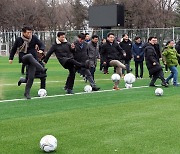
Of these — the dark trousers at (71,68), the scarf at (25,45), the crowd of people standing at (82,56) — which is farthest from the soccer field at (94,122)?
the scarf at (25,45)

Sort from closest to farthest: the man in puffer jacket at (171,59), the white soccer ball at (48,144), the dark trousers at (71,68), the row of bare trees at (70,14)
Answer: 1. the white soccer ball at (48,144)
2. the dark trousers at (71,68)
3. the man in puffer jacket at (171,59)
4. the row of bare trees at (70,14)

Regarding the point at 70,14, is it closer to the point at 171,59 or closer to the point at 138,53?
the point at 138,53

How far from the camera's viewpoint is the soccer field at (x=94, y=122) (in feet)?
20.2

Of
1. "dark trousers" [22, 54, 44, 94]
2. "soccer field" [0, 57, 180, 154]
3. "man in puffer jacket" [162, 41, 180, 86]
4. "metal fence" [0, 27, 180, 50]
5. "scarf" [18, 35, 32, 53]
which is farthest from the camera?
"metal fence" [0, 27, 180, 50]

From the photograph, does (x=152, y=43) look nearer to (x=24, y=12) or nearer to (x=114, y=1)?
(x=114, y=1)

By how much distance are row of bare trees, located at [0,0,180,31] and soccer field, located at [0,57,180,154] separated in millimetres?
40169

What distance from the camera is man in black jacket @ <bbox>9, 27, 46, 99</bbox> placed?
10969mm

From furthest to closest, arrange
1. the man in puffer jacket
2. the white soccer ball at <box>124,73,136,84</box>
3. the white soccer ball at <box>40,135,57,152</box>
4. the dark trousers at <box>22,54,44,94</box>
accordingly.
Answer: the man in puffer jacket
the white soccer ball at <box>124,73,136,84</box>
the dark trousers at <box>22,54,44,94</box>
the white soccer ball at <box>40,135,57,152</box>

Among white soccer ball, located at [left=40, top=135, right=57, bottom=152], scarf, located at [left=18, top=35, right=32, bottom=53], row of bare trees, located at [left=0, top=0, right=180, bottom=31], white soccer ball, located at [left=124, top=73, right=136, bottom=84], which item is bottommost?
white soccer ball, located at [left=40, top=135, right=57, bottom=152]

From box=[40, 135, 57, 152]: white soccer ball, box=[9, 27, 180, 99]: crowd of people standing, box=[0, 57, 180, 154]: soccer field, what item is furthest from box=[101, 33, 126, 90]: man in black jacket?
box=[40, 135, 57, 152]: white soccer ball

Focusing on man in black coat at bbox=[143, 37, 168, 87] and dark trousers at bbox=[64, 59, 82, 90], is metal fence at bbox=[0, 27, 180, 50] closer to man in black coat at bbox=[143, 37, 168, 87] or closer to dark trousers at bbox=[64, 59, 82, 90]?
man in black coat at bbox=[143, 37, 168, 87]

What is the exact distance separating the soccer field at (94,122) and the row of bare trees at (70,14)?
132 ft

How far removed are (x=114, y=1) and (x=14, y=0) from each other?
47.6ft

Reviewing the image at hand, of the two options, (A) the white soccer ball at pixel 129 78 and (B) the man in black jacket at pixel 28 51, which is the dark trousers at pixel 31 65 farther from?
(A) the white soccer ball at pixel 129 78
